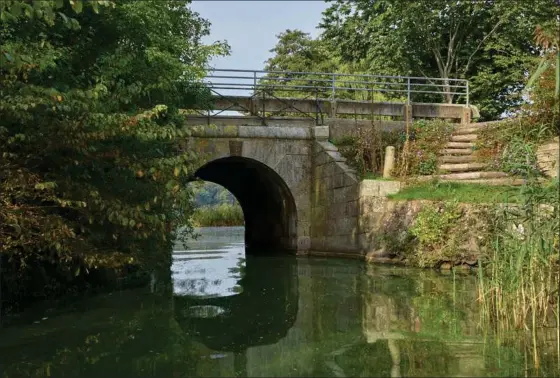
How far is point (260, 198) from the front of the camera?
1862cm

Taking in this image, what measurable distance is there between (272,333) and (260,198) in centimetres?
1296

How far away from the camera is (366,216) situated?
1187 centimetres

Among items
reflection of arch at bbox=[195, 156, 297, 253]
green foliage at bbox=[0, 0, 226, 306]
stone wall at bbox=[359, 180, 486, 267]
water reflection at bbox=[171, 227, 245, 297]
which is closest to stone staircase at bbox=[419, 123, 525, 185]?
stone wall at bbox=[359, 180, 486, 267]

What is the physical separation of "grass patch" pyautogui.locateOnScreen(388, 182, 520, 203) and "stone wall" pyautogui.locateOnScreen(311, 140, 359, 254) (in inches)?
47.1

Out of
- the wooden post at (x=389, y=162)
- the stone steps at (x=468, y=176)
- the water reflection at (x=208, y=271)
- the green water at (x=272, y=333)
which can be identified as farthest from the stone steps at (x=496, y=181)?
the water reflection at (x=208, y=271)

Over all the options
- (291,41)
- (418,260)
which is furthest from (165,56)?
(291,41)

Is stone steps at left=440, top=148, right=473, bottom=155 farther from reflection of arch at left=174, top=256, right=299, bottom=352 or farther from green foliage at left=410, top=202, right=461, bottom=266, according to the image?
reflection of arch at left=174, top=256, right=299, bottom=352

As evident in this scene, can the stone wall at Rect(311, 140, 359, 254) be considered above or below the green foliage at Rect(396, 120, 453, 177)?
below

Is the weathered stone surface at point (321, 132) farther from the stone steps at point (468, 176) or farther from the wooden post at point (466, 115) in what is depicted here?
the wooden post at point (466, 115)

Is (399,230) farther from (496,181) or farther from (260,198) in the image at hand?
(260,198)

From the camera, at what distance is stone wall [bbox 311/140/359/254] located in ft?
40.9

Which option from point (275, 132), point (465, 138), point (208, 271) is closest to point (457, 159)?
point (465, 138)

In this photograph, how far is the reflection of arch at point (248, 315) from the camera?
5.54 metres

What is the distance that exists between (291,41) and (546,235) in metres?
32.0
